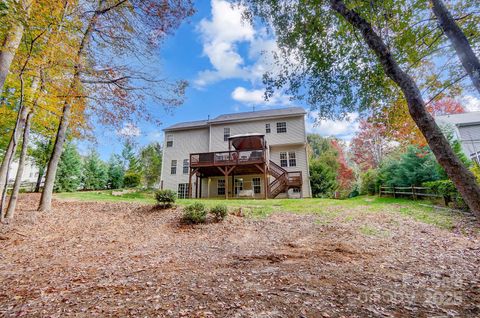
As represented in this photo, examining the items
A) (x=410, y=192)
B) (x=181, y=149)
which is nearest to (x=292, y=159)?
(x=410, y=192)

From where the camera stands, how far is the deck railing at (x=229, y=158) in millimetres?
15016

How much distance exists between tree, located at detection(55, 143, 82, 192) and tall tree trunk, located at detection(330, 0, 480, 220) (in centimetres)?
2349

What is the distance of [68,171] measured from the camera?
1975cm

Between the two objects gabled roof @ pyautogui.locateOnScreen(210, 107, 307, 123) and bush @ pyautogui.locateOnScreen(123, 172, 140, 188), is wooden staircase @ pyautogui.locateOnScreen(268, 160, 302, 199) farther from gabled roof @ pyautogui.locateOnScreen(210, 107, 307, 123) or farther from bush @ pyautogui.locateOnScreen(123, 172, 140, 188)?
bush @ pyautogui.locateOnScreen(123, 172, 140, 188)

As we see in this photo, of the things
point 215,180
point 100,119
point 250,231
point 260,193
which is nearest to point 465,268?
point 250,231

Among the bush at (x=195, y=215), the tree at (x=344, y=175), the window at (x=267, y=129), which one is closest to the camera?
the bush at (x=195, y=215)

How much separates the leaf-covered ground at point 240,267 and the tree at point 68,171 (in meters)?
15.2

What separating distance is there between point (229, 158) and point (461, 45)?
1290 cm

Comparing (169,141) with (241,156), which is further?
(169,141)

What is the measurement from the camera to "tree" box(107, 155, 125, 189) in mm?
25922

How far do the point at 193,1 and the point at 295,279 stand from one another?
855 centimetres

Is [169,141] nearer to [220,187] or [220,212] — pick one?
[220,187]

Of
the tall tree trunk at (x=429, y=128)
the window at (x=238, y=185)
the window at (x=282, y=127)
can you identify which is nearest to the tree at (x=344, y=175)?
the window at (x=282, y=127)

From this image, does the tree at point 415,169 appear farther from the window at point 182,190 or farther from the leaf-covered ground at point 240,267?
the window at point 182,190
